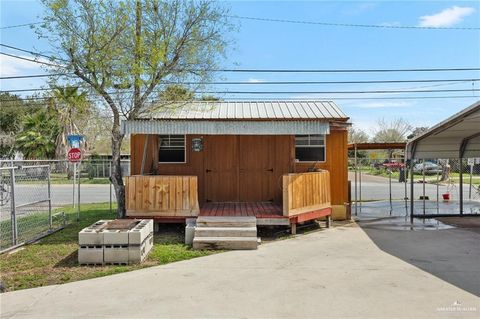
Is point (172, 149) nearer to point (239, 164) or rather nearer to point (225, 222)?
point (239, 164)

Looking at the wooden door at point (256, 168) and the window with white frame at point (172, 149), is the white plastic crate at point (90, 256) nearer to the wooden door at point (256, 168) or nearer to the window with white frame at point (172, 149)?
the window with white frame at point (172, 149)

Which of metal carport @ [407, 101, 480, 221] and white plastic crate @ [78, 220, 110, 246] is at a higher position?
metal carport @ [407, 101, 480, 221]

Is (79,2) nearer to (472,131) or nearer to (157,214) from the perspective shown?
(157,214)

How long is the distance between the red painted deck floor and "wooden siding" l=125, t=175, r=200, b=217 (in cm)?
49

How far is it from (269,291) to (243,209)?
17.7 ft

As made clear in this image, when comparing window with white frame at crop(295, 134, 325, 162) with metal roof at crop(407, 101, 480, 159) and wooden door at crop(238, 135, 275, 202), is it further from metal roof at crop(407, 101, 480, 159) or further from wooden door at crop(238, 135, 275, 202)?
metal roof at crop(407, 101, 480, 159)

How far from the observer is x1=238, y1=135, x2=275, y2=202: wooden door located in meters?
12.6

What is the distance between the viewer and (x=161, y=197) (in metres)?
10.2

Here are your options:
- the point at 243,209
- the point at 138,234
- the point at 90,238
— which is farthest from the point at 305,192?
the point at 90,238

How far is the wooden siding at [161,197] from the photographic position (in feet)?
33.4

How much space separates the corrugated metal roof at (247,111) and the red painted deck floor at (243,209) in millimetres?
2406

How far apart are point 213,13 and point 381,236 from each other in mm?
6867

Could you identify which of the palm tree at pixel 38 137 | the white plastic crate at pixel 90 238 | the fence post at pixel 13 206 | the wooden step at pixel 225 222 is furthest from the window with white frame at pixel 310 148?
the palm tree at pixel 38 137

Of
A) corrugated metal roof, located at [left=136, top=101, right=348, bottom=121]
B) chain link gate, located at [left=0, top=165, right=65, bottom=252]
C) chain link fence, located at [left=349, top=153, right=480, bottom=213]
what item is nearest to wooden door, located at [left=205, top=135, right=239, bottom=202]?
corrugated metal roof, located at [left=136, top=101, right=348, bottom=121]
